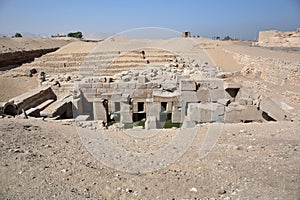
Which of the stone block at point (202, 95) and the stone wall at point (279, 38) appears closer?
the stone block at point (202, 95)

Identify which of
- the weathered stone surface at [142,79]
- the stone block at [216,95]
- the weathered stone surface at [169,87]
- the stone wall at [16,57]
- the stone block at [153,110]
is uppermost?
the stone wall at [16,57]

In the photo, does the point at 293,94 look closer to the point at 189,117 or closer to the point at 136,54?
the point at 189,117

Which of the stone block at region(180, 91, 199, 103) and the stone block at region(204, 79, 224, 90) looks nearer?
the stone block at region(180, 91, 199, 103)

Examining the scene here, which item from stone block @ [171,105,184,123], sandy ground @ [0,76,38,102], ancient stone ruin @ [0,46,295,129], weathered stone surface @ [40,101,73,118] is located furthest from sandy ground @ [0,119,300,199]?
sandy ground @ [0,76,38,102]

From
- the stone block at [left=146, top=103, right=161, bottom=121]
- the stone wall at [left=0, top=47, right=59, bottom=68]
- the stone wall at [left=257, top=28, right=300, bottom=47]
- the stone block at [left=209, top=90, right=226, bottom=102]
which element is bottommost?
the stone block at [left=146, top=103, right=161, bottom=121]

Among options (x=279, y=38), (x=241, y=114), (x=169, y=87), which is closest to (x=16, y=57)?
(x=169, y=87)

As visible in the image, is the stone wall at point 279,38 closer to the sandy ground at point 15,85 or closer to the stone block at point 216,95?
the stone block at point 216,95

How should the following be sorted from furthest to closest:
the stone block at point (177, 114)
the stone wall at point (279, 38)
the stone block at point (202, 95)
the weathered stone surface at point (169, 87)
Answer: the stone wall at point (279, 38), the weathered stone surface at point (169, 87), the stone block at point (202, 95), the stone block at point (177, 114)

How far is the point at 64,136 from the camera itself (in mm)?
6180

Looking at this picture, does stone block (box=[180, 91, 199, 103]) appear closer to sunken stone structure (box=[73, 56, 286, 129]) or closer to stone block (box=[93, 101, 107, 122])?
sunken stone structure (box=[73, 56, 286, 129])

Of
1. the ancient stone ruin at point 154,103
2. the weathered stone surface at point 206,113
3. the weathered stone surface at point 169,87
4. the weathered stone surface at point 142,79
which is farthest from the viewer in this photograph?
the weathered stone surface at point 142,79

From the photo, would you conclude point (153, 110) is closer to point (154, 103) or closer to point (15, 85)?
point (154, 103)

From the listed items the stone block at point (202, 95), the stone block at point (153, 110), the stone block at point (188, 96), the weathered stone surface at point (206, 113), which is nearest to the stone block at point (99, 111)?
the stone block at point (153, 110)

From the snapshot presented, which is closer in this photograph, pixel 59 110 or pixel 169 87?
pixel 59 110
